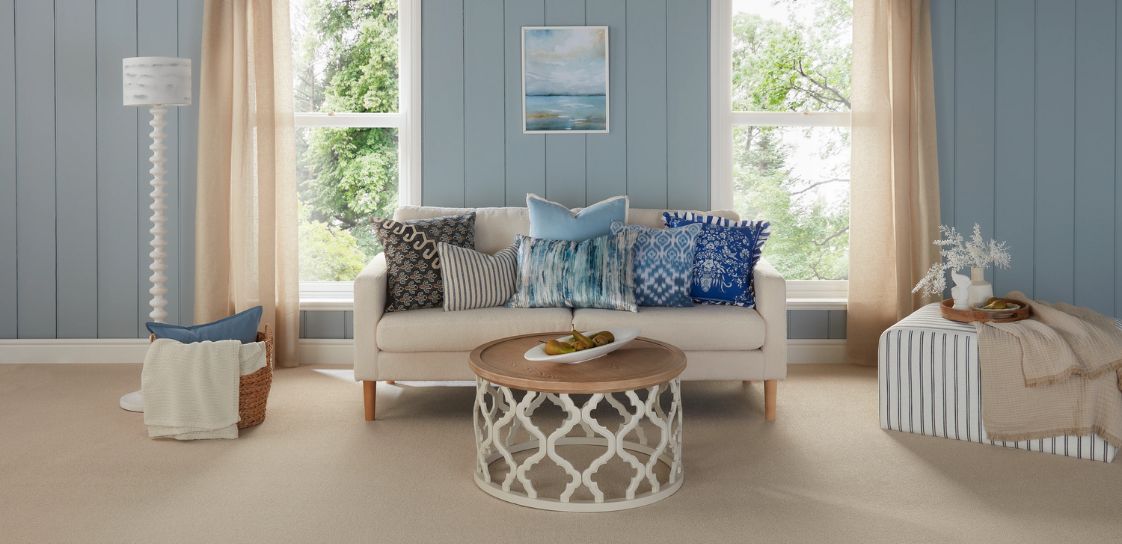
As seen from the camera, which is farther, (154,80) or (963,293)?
(154,80)

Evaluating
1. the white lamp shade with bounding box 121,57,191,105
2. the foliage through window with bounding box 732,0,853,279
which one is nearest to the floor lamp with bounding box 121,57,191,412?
the white lamp shade with bounding box 121,57,191,105

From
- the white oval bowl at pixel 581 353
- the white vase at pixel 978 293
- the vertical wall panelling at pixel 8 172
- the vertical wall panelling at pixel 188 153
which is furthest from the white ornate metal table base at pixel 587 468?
the vertical wall panelling at pixel 8 172

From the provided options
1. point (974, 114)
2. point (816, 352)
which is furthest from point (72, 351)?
point (974, 114)

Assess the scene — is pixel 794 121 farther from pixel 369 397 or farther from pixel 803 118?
pixel 369 397

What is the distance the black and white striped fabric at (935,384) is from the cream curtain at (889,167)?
1.13 meters

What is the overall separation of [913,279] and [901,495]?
7.07 ft

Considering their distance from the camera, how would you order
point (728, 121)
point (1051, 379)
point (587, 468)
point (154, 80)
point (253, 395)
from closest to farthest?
point (587, 468) → point (1051, 379) → point (253, 395) → point (154, 80) → point (728, 121)

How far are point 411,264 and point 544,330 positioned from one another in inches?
25.3

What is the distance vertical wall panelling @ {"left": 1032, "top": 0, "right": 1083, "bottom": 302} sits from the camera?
15.4 feet

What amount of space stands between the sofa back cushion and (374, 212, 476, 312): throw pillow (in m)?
0.26

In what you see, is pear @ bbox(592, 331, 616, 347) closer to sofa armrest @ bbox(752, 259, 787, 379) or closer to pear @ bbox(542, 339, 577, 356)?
pear @ bbox(542, 339, 577, 356)

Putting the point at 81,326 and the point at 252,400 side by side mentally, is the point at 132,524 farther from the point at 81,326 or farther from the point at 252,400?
the point at 81,326

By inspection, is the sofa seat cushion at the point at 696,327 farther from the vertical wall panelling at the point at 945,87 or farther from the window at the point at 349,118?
the vertical wall panelling at the point at 945,87

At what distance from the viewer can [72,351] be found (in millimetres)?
4711
